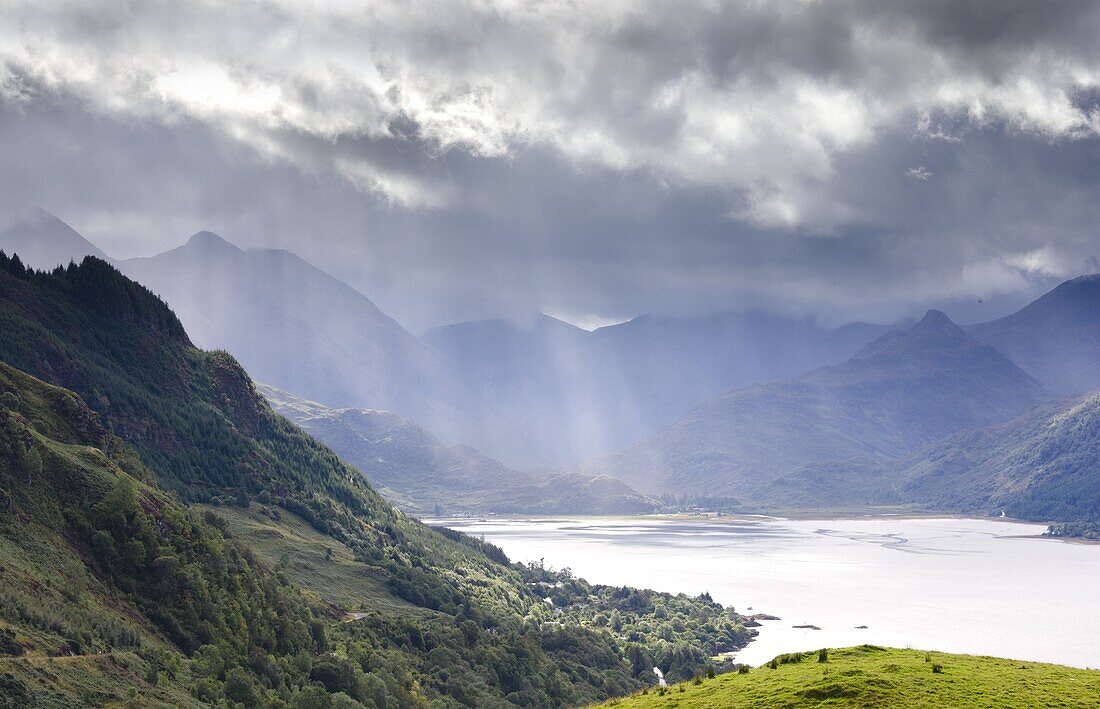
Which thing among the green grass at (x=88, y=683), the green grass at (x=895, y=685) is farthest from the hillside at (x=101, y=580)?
the green grass at (x=895, y=685)

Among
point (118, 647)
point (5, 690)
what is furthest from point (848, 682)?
point (118, 647)

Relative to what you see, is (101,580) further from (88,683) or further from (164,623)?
(88,683)

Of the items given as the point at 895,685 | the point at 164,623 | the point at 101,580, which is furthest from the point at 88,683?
the point at 895,685

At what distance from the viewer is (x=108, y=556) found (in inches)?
Answer: 4183

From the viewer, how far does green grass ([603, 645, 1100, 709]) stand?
4516 cm

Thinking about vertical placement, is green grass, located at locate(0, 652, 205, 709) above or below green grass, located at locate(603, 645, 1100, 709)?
below

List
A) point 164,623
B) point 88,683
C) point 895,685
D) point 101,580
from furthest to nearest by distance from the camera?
point 164,623, point 101,580, point 88,683, point 895,685

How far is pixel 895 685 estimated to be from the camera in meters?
46.8

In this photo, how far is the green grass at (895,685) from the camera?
4516cm

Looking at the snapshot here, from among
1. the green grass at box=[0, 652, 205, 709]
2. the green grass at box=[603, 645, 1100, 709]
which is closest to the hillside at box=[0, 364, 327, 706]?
the green grass at box=[0, 652, 205, 709]

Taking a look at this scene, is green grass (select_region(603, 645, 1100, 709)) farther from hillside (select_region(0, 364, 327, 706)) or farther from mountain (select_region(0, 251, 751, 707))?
mountain (select_region(0, 251, 751, 707))

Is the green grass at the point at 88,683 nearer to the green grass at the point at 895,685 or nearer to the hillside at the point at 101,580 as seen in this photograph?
the hillside at the point at 101,580

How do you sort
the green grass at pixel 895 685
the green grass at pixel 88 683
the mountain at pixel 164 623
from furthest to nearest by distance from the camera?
1. the mountain at pixel 164 623
2. the green grass at pixel 88 683
3. the green grass at pixel 895 685

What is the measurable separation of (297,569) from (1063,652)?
176264 mm
